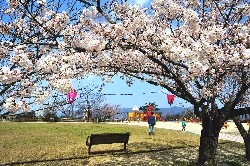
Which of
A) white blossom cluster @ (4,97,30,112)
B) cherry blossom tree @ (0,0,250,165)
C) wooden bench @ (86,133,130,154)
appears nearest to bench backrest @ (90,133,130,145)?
wooden bench @ (86,133,130,154)

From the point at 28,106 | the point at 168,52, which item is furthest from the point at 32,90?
the point at 168,52

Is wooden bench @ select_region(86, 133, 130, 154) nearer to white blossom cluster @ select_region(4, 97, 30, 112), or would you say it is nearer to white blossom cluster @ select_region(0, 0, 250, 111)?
white blossom cluster @ select_region(0, 0, 250, 111)

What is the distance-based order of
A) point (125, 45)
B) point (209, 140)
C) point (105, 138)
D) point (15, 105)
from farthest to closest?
point (105, 138)
point (209, 140)
point (125, 45)
point (15, 105)

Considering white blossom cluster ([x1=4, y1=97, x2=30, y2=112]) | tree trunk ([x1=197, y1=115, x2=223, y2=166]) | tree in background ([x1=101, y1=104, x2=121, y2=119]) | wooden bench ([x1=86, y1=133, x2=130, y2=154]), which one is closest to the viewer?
white blossom cluster ([x1=4, y1=97, x2=30, y2=112])

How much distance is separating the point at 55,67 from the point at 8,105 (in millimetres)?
1331

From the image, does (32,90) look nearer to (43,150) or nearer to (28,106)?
(28,106)

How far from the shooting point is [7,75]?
203 inches

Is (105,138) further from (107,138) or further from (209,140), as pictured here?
(209,140)

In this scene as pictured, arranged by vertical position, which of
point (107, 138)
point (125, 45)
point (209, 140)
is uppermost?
point (125, 45)

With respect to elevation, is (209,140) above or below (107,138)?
above

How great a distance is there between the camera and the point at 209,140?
9312 mm

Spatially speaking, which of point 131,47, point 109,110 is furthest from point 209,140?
point 109,110

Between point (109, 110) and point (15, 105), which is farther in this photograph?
point (109, 110)

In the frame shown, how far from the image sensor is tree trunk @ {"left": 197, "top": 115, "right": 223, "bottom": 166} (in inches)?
363
